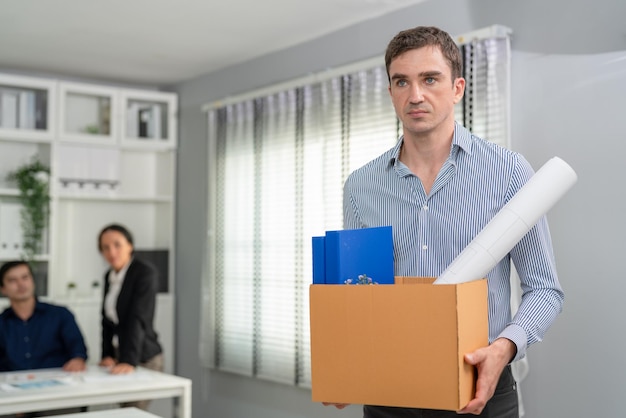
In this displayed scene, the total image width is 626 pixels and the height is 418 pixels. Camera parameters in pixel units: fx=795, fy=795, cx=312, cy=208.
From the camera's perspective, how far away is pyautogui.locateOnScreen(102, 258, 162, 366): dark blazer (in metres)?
4.46

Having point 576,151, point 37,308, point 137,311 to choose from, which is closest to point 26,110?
point 37,308

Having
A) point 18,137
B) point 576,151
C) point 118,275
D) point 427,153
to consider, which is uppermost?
point 18,137

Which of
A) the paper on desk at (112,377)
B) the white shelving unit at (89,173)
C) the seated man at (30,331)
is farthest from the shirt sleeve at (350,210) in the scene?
the white shelving unit at (89,173)

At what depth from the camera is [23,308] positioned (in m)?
4.62

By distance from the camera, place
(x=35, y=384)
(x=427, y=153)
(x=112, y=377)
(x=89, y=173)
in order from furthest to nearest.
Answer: (x=89, y=173) → (x=112, y=377) → (x=35, y=384) → (x=427, y=153)

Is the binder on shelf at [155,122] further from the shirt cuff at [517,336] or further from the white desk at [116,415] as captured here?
the shirt cuff at [517,336]

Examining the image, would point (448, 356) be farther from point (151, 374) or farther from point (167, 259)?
point (167, 259)

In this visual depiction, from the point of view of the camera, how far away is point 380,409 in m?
1.62

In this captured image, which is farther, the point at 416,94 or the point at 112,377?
the point at 112,377

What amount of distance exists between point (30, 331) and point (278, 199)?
5.57 ft

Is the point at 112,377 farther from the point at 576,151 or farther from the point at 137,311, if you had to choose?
the point at 576,151

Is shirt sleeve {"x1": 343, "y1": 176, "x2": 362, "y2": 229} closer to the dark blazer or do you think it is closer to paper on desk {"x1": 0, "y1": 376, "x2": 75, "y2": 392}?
paper on desk {"x1": 0, "y1": 376, "x2": 75, "y2": 392}

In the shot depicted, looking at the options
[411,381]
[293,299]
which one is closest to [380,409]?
[411,381]

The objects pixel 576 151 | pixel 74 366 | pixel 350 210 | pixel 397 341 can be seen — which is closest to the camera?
pixel 397 341
